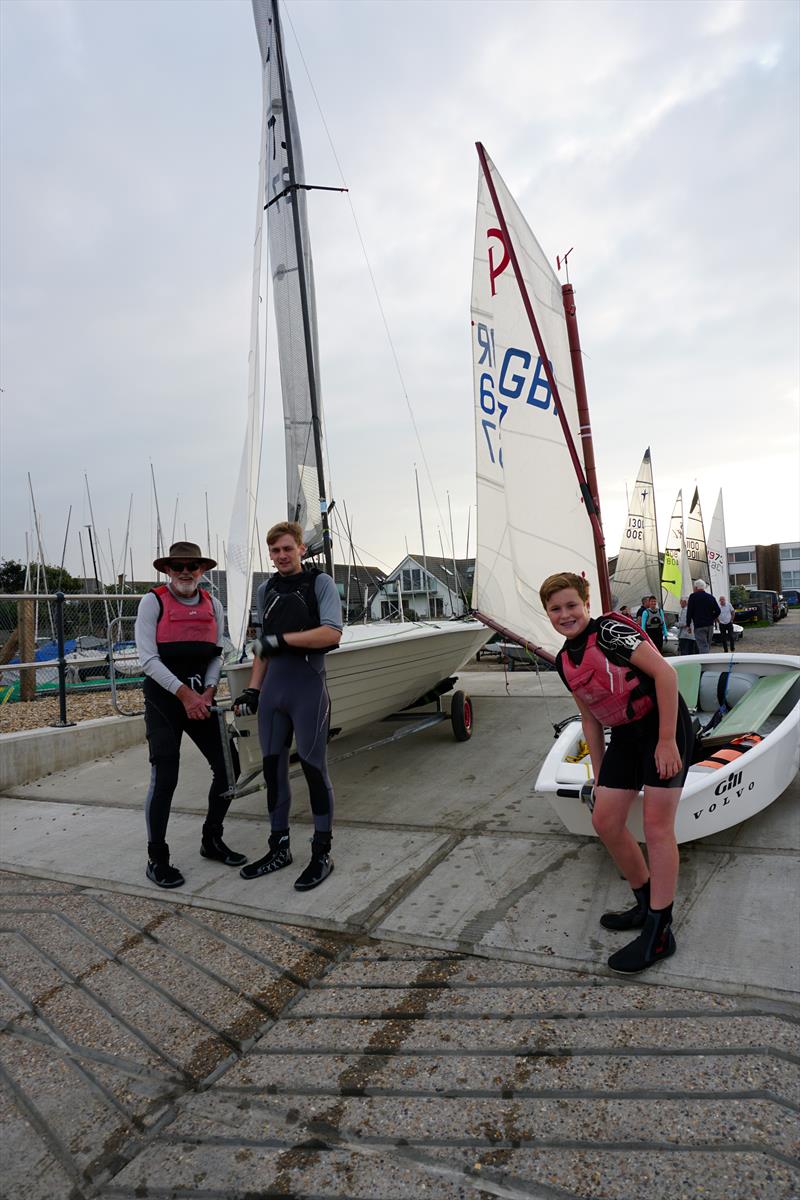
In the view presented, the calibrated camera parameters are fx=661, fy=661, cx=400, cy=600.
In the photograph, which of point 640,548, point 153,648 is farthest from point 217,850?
point 640,548

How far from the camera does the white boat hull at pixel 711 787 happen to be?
2754mm

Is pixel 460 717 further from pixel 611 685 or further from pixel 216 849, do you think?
pixel 611 685

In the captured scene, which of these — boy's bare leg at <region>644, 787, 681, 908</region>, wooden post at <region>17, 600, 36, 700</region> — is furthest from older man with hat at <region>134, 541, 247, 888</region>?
wooden post at <region>17, 600, 36, 700</region>

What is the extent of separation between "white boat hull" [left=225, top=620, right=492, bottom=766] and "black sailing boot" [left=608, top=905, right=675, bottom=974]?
2.42m

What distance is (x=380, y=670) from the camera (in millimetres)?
4730

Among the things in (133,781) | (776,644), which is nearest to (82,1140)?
(133,781)

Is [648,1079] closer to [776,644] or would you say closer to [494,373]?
[494,373]

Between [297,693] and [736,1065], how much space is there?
2.08m

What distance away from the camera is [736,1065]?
5.47 feet

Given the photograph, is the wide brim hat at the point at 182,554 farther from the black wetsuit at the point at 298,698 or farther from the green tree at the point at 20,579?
the green tree at the point at 20,579

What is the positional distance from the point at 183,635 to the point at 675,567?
22.3 meters

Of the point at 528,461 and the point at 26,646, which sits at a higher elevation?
the point at 528,461

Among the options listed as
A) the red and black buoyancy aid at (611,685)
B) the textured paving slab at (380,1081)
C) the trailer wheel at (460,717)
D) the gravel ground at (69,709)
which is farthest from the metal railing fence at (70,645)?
the red and black buoyancy aid at (611,685)

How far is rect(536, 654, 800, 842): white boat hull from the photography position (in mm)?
2754
